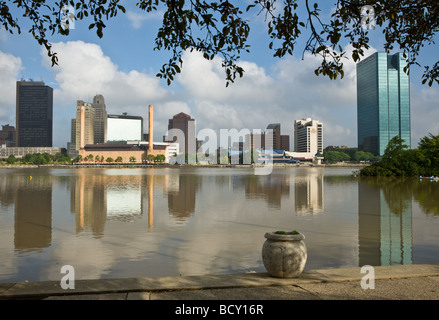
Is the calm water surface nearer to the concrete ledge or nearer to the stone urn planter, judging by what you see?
the concrete ledge

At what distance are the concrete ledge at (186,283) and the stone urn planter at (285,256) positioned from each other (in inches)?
6.3

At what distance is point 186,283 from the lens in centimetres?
702

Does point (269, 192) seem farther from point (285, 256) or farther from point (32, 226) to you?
point (285, 256)

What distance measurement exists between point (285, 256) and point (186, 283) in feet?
6.84

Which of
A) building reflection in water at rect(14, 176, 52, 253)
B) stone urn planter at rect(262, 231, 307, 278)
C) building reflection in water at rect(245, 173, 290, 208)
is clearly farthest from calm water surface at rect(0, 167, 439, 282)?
stone urn planter at rect(262, 231, 307, 278)

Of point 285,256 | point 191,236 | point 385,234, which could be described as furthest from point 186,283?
point 385,234

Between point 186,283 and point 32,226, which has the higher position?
point 186,283

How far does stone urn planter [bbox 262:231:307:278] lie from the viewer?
24.0 feet

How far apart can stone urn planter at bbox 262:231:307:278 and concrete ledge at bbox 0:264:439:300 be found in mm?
161

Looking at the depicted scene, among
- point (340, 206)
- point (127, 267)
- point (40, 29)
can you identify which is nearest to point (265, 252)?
point (127, 267)

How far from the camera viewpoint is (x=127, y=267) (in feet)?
36.4

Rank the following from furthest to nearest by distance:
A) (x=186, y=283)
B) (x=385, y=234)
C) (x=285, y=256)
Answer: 1. (x=385, y=234)
2. (x=285, y=256)
3. (x=186, y=283)

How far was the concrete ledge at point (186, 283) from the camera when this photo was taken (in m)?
6.50
